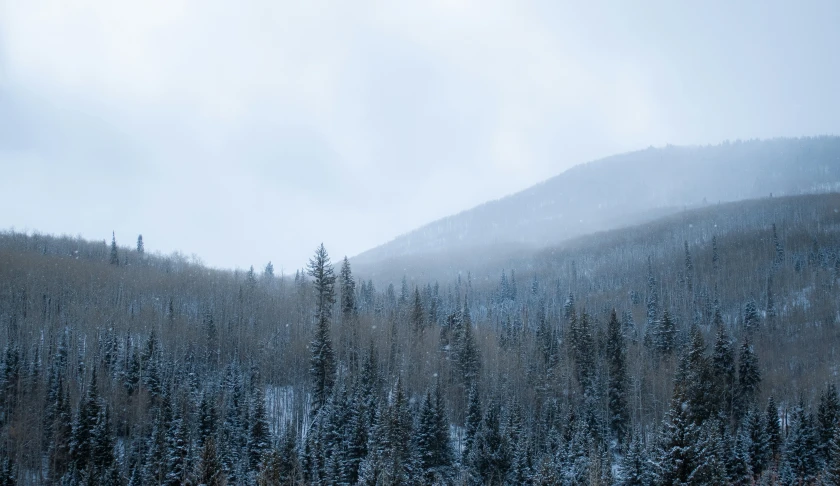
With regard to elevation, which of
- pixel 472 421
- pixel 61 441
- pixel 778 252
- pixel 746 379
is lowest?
pixel 472 421

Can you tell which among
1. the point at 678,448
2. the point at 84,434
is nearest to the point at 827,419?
the point at 678,448

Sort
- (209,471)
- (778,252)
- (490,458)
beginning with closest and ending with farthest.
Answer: (209,471) → (490,458) → (778,252)

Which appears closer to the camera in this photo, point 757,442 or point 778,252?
point 757,442

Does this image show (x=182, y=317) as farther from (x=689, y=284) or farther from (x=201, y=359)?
(x=689, y=284)

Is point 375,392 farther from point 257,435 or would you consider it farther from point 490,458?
point 490,458

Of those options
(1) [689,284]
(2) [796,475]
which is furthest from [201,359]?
(1) [689,284]

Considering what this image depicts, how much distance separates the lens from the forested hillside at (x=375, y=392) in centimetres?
5528

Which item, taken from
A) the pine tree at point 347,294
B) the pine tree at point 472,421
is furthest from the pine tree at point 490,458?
the pine tree at point 347,294

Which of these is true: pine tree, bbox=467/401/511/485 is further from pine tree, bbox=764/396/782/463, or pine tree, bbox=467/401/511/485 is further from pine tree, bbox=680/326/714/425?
pine tree, bbox=764/396/782/463

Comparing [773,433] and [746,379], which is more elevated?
[746,379]

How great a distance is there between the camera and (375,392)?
73.1 m

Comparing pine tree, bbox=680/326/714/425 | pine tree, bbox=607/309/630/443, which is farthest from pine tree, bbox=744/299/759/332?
pine tree, bbox=680/326/714/425

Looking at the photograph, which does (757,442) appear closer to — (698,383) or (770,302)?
(698,383)

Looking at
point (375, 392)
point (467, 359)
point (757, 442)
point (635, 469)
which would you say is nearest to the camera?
point (635, 469)
